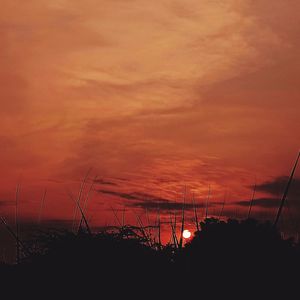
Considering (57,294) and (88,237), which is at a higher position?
Result: (88,237)

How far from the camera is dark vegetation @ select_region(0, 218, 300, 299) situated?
5562mm

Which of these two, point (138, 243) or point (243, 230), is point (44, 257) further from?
point (243, 230)

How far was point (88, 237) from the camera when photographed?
641 cm

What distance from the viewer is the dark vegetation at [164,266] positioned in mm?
5562

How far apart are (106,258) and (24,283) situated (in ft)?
2.65

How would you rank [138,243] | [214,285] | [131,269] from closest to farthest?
[214,285], [131,269], [138,243]

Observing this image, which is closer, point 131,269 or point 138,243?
point 131,269

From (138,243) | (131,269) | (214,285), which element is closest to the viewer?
(214,285)

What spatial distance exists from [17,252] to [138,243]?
116 cm

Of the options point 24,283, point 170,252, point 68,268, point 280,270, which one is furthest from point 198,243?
point 24,283

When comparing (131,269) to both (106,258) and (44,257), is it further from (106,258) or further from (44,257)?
(44,257)

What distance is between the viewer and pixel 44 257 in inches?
248

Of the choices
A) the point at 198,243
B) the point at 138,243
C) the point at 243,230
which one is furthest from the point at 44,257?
the point at 243,230

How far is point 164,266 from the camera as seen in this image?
19.6 feet
